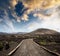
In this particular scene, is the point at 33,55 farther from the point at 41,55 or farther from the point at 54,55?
the point at 54,55

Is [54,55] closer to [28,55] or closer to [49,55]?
[49,55]

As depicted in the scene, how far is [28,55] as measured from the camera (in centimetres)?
2098

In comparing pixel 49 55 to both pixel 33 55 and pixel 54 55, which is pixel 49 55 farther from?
pixel 33 55

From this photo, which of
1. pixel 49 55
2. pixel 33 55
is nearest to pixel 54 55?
pixel 49 55

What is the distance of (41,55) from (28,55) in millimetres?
1974

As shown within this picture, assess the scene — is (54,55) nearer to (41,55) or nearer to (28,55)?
(41,55)

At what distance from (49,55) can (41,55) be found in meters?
1.19

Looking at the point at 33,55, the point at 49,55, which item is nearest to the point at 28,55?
the point at 33,55

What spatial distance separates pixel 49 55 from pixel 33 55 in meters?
2.42

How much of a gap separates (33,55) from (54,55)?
316 centimetres

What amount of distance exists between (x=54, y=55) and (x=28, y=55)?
3.89 m

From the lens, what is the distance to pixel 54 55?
20203 mm

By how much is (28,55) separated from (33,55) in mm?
762

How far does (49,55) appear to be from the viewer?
67.5 feet
